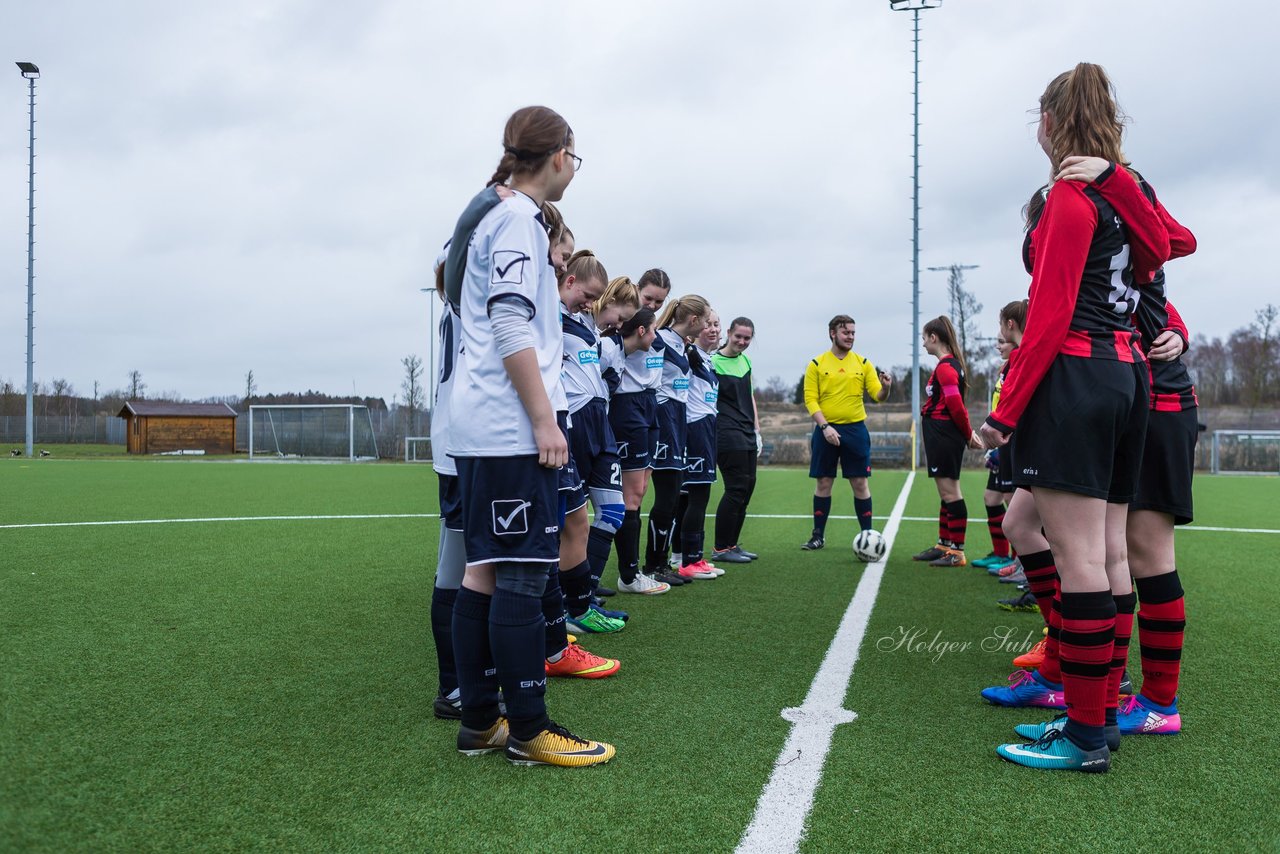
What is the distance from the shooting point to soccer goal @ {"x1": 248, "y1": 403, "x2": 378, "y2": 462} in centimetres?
3588

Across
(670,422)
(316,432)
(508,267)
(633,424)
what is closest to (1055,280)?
(508,267)

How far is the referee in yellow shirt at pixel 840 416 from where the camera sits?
768 centimetres

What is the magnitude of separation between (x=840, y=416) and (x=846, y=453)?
0.34 meters

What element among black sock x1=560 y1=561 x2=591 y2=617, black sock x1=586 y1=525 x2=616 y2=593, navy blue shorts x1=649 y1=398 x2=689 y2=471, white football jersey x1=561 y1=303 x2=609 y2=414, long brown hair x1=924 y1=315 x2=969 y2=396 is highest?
long brown hair x1=924 y1=315 x2=969 y2=396

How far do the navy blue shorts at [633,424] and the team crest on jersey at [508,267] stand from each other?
291cm

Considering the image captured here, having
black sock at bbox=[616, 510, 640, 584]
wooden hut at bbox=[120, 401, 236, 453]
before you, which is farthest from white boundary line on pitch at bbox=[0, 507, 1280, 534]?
wooden hut at bbox=[120, 401, 236, 453]

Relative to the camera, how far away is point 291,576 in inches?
235

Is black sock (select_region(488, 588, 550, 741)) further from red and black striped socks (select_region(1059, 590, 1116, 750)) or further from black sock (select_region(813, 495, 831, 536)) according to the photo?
black sock (select_region(813, 495, 831, 536))

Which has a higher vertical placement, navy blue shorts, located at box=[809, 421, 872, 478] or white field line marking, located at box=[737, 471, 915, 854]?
navy blue shorts, located at box=[809, 421, 872, 478]

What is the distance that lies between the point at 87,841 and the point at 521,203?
2005 millimetres

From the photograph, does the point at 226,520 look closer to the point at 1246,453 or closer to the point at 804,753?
Answer: the point at 804,753

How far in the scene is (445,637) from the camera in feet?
10.6

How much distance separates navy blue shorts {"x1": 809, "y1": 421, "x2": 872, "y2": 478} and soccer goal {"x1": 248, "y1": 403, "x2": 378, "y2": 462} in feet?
94.4

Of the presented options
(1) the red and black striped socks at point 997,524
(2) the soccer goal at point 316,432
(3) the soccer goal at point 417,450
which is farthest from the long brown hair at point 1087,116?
(2) the soccer goal at point 316,432
